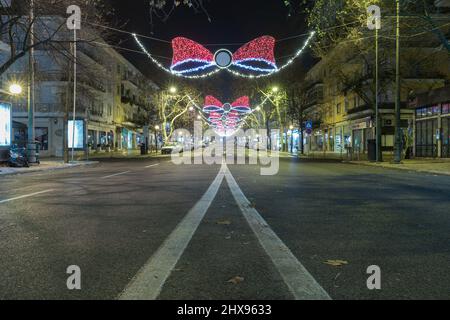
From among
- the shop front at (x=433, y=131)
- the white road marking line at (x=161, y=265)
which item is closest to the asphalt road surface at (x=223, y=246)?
the white road marking line at (x=161, y=265)

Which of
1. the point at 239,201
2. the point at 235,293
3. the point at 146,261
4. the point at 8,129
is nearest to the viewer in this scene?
the point at 235,293

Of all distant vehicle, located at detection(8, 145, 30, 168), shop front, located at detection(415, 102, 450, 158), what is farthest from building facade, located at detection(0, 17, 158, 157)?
shop front, located at detection(415, 102, 450, 158)

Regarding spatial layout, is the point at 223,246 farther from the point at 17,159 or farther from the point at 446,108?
the point at 446,108

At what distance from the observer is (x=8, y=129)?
25.2m

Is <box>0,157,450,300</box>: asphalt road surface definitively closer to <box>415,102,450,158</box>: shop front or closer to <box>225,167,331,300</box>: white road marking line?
<box>225,167,331,300</box>: white road marking line

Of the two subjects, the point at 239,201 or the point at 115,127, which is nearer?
the point at 239,201

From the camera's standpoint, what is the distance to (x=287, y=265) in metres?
4.83

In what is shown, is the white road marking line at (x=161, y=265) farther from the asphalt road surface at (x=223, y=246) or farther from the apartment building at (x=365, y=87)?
the apartment building at (x=365, y=87)

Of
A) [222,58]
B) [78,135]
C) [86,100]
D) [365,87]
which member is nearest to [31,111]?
[222,58]

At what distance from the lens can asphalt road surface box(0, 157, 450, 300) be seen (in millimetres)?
4117

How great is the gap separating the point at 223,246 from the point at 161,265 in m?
1.09

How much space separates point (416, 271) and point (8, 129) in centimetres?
2440
